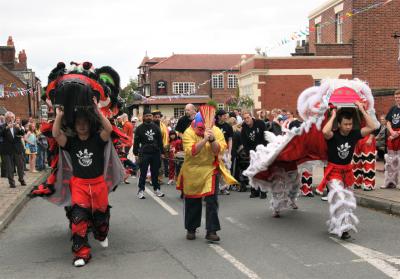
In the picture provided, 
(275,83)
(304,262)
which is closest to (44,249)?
(304,262)

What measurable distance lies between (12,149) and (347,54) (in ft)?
73.8

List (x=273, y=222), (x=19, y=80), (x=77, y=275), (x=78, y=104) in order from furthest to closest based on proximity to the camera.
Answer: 1. (x=19, y=80)
2. (x=273, y=222)
3. (x=78, y=104)
4. (x=77, y=275)

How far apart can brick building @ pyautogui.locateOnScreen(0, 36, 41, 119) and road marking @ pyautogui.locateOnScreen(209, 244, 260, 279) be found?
38130 mm

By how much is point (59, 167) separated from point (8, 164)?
258 inches

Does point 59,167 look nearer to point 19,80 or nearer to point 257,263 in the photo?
point 257,263

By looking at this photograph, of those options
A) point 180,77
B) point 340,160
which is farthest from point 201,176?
point 180,77

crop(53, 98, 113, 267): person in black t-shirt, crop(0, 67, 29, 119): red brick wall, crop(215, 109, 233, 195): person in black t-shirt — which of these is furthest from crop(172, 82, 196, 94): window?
crop(53, 98, 113, 267): person in black t-shirt

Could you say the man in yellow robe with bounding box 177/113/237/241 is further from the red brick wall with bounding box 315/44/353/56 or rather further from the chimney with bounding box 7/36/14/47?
the chimney with bounding box 7/36/14/47

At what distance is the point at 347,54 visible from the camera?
30.3 meters

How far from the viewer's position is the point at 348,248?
645 centimetres

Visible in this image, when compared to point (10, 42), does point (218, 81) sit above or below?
below

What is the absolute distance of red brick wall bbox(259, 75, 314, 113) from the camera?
3150 centimetres

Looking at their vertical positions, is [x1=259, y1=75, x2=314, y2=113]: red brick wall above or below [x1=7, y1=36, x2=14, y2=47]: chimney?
below

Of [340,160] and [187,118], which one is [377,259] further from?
[187,118]
